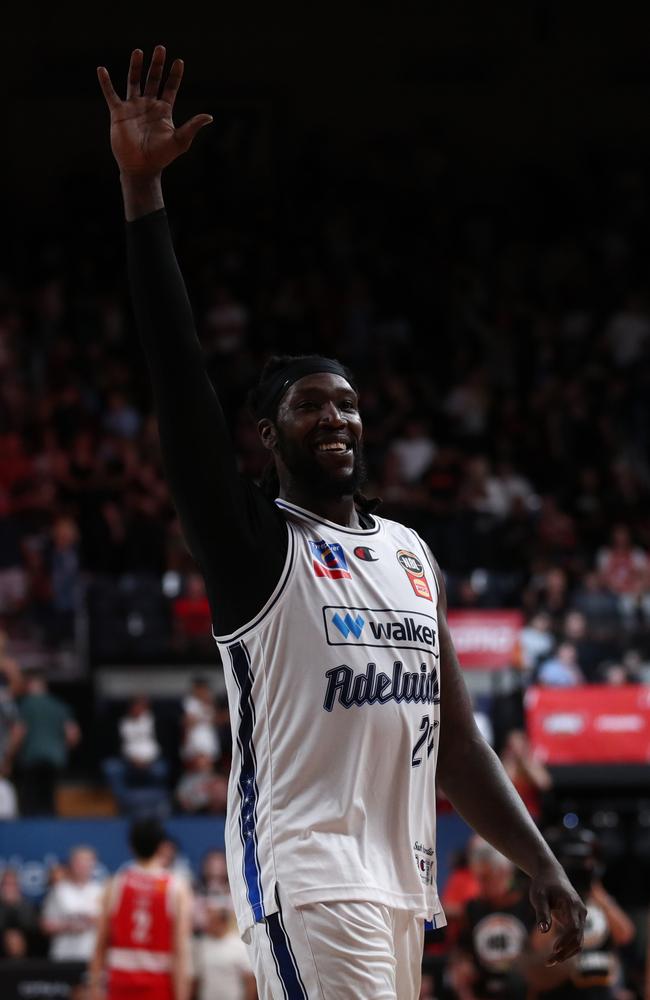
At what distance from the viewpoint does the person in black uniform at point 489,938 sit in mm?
7486

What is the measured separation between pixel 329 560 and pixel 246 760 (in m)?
0.46

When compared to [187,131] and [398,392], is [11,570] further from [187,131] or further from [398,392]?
[187,131]

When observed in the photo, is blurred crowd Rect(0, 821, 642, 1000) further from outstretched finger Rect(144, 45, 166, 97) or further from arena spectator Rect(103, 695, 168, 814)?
outstretched finger Rect(144, 45, 166, 97)

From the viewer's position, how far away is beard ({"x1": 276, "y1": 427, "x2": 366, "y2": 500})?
3443 millimetres

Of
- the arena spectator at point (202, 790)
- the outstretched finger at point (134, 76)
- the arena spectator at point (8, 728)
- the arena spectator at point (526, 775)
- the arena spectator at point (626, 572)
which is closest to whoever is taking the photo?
the outstretched finger at point (134, 76)

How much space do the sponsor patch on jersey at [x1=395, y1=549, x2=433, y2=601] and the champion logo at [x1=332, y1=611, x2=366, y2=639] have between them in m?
0.22

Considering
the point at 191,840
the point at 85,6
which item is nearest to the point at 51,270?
the point at 85,6

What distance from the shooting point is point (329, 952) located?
10.1 ft

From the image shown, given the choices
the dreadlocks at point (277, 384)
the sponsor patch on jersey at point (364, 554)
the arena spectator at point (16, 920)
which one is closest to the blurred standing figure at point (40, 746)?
the arena spectator at point (16, 920)

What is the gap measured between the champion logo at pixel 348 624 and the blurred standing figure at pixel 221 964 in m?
5.89

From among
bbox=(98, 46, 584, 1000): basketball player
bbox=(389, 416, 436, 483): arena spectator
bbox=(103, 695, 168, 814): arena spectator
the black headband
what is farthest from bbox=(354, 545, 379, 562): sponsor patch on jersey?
bbox=(389, 416, 436, 483): arena spectator

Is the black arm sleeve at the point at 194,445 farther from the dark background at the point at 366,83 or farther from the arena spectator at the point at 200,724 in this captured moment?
the dark background at the point at 366,83

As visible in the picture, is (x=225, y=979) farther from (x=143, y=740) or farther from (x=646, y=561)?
(x=646, y=561)

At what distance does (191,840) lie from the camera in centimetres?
1102
